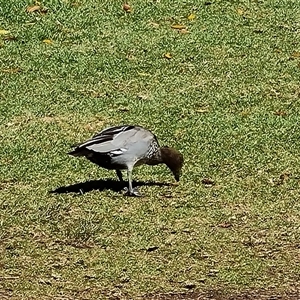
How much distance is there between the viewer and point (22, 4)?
38.2ft

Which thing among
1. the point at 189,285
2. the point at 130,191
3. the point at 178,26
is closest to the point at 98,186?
the point at 130,191

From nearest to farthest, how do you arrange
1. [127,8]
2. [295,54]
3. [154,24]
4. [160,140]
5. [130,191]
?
[130,191] → [160,140] → [295,54] → [154,24] → [127,8]

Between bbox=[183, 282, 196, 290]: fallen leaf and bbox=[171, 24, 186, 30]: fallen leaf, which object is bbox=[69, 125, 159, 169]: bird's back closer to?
bbox=[183, 282, 196, 290]: fallen leaf

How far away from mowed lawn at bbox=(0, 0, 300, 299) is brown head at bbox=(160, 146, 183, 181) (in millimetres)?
152

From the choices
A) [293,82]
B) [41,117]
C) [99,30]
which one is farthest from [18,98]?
[293,82]

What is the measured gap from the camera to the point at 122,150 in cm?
713

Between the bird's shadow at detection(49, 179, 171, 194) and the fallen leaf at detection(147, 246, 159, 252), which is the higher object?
the fallen leaf at detection(147, 246, 159, 252)

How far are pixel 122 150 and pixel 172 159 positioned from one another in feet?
1.97

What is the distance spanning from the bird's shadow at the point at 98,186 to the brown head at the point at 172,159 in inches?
5.9

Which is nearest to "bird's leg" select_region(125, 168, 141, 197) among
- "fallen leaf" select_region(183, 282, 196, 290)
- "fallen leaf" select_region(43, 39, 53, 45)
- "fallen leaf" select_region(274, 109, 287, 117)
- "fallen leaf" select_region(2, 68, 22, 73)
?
"fallen leaf" select_region(183, 282, 196, 290)

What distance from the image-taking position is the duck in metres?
7.10

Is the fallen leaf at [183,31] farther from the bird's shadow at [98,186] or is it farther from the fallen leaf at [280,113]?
the bird's shadow at [98,186]

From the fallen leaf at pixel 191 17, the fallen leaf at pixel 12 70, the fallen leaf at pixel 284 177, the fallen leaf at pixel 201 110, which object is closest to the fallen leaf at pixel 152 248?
the fallen leaf at pixel 284 177

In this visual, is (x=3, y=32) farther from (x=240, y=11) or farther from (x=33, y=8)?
(x=240, y=11)
